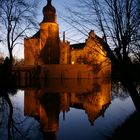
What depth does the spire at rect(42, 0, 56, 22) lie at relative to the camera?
233ft

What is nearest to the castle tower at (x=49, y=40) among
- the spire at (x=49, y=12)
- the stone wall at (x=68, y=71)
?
the spire at (x=49, y=12)

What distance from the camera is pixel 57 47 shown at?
74625 mm

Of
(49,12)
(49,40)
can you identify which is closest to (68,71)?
(49,40)

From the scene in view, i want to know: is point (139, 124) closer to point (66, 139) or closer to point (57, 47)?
point (66, 139)

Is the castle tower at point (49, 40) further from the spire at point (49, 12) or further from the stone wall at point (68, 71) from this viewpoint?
the stone wall at point (68, 71)

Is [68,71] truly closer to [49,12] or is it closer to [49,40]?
[49,40]

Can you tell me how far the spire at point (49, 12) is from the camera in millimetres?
71100

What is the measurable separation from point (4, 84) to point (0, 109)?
18431 millimetres

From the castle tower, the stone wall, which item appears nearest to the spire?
the castle tower

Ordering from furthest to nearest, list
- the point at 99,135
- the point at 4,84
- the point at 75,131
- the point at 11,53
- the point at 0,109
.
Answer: the point at 4,84
the point at 11,53
the point at 0,109
the point at 75,131
the point at 99,135

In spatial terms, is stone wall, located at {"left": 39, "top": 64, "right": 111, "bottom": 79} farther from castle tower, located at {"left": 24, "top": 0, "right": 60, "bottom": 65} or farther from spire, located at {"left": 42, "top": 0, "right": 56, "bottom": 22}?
spire, located at {"left": 42, "top": 0, "right": 56, "bottom": 22}

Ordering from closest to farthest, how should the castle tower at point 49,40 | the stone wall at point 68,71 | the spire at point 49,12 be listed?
the stone wall at point 68,71
the spire at point 49,12
the castle tower at point 49,40

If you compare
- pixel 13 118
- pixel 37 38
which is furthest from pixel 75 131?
pixel 37 38

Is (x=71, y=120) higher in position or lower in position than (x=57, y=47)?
lower
